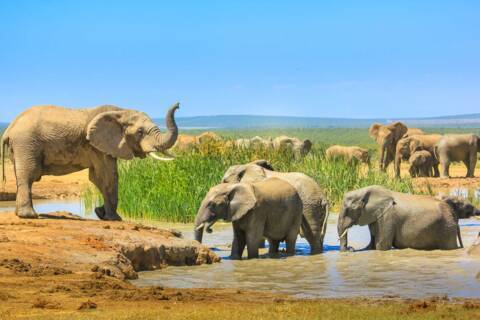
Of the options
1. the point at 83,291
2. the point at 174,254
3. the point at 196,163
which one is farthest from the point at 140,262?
the point at 196,163

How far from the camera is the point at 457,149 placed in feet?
115

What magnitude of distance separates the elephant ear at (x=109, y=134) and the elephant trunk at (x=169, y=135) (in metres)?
0.51

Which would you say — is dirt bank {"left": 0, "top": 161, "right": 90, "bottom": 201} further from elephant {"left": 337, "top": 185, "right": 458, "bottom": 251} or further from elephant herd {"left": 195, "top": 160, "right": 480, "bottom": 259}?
elephant {"left": 337, "top": 185, "right": 458, "bottom": 251}

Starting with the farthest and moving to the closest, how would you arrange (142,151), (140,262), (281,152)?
(281,152) < (142,151) < (140,262)

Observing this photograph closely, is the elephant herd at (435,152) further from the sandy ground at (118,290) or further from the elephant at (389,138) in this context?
the sandy ground at (118,290)

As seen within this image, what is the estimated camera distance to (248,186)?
14.3 metres

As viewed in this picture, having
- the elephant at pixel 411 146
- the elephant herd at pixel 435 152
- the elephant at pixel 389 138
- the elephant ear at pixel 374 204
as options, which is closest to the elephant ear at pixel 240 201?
the elephant ear at pixel 374 204

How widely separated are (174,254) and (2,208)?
1141 cm

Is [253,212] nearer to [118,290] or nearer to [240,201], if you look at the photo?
[240,201]

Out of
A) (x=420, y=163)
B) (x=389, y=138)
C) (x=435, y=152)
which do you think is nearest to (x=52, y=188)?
(x=420, y=163)

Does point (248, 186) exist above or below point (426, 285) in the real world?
above

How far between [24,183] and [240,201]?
10.7 feet

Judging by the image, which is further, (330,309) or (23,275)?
(23,275)

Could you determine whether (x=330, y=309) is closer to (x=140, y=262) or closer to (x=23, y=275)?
(x=23, y=275)
